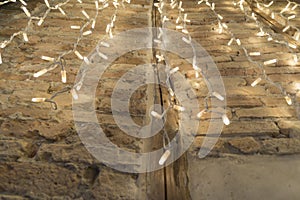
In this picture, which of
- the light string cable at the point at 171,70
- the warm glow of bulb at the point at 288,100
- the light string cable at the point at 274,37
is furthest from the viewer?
the light string cable at the point at 274,37

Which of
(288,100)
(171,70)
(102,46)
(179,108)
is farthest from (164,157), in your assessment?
(102,46)

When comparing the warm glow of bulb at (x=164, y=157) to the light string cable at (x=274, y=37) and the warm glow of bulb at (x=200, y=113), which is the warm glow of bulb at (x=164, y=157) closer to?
the warm glow of bulb at (x=200, y=113)

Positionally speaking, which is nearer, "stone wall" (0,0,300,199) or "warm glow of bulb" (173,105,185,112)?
"stone wall" (0,0,300,199)

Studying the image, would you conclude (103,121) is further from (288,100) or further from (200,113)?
(288,100)

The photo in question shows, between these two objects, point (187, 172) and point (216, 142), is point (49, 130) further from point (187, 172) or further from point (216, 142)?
point (216, 142)

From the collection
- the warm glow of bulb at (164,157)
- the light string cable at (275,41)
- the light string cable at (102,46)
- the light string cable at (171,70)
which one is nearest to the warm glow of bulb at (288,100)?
the light string cable at (275,41)

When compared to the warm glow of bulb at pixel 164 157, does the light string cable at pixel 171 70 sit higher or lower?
higher

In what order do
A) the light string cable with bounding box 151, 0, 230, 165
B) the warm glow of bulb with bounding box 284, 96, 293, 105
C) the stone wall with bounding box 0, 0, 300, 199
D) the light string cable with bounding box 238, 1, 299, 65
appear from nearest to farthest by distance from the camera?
the stone wall with bounding box 0, 0, 300, 199 < the light string cable with bounding box 151, 0, 230, 165 < the warm glow of bulb with bounding box 284, 96, 293, 105 < the light string cable with bounding box 238, 1, 299, 65

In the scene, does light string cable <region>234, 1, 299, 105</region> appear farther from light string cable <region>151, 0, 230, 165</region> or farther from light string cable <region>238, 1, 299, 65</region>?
light string cable <region>151, 0, 230, 165</region>

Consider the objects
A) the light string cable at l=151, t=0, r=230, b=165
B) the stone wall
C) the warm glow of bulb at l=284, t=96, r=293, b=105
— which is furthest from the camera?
the warm glow of bulb at l=284, t=96, r=293, b=105

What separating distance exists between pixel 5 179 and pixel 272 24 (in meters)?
2.19

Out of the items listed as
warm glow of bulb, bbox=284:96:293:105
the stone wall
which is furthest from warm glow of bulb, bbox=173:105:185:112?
warm glow of bulb, bbox=284:96:293:105

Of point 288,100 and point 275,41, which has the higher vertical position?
point 275,41

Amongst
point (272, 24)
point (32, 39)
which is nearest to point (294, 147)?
point (272, 24)
